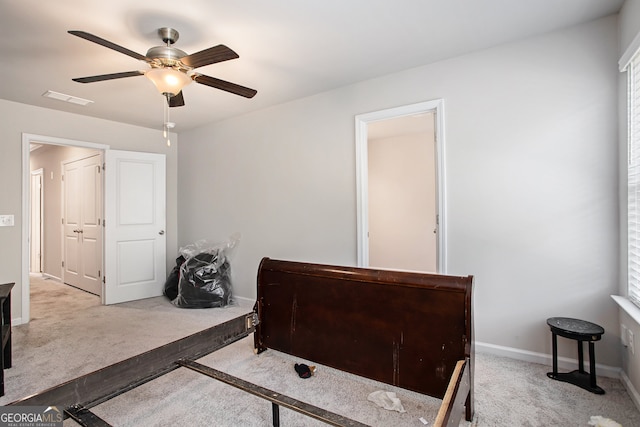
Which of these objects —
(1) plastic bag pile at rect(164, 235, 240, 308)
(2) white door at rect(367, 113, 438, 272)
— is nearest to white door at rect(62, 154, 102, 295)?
(1) plastic bag pile at rect(164, 235, 240, 308)

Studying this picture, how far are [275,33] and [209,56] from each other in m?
0.59

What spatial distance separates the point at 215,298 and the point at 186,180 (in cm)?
200

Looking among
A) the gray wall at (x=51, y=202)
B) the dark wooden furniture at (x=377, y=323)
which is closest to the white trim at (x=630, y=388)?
the dark wooden furniture at (x=377, y=323)

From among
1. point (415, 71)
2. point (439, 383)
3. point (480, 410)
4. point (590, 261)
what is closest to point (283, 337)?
point (439, 383)

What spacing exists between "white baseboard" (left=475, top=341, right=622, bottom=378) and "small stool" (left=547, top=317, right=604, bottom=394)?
15 cm

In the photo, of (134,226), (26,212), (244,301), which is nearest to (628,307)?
(244,301)

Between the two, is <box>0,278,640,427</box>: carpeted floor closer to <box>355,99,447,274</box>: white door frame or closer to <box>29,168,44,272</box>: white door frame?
<box>355,99,447,274</box>: white door frame

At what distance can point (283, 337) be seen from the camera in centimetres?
251

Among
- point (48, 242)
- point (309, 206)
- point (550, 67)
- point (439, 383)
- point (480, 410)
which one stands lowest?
point (480, 410)

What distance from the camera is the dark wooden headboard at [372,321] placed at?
183 cm

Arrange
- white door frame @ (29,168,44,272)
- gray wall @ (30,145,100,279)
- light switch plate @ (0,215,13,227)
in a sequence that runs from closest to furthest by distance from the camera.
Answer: light switch plate @ (0,215,13,227)
gray wall @ (30,145,100,279)
white door frame @ (29,168,44,272)

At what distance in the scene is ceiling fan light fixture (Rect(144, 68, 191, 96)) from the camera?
225cm

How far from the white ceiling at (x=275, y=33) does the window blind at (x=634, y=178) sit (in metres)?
0.54

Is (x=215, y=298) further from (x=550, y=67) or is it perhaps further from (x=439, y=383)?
(x=550, y=67)
